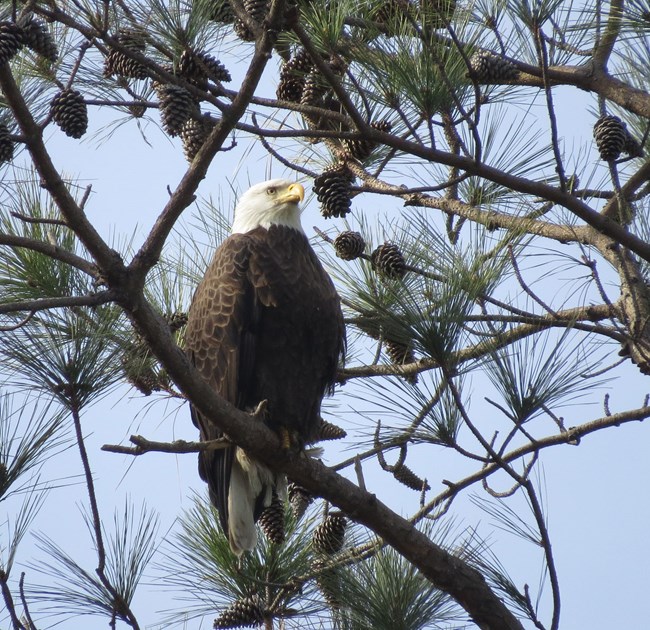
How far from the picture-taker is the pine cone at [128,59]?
2.79 metres

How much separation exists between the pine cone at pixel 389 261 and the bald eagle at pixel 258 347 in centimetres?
25

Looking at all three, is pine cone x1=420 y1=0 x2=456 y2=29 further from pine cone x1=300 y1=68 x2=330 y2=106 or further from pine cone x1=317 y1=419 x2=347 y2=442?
pine cone x1=317 y1=419 x2=347 y2=442

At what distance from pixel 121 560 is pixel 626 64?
2.48 m

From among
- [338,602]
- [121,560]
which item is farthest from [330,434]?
[121,560]

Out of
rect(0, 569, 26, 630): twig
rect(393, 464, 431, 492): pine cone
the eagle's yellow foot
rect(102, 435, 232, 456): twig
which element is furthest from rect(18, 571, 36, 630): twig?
rect(393, 464, 431, 492): pine cone

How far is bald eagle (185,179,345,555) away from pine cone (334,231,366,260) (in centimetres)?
17

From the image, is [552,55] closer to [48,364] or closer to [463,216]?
[463,216]

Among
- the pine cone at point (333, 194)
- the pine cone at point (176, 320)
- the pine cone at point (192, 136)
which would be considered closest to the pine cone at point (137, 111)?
the pine cone at point (192, 136)

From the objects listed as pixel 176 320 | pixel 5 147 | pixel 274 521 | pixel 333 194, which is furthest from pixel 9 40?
pixel 274 521

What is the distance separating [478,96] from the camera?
2.59 m

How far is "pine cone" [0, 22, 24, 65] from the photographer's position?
7.14ft

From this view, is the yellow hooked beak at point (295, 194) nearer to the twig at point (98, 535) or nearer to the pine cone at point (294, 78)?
the pine cone at point (294, 78)

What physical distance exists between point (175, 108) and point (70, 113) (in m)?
0.31

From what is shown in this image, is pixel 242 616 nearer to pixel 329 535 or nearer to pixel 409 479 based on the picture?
pixel 329 535
